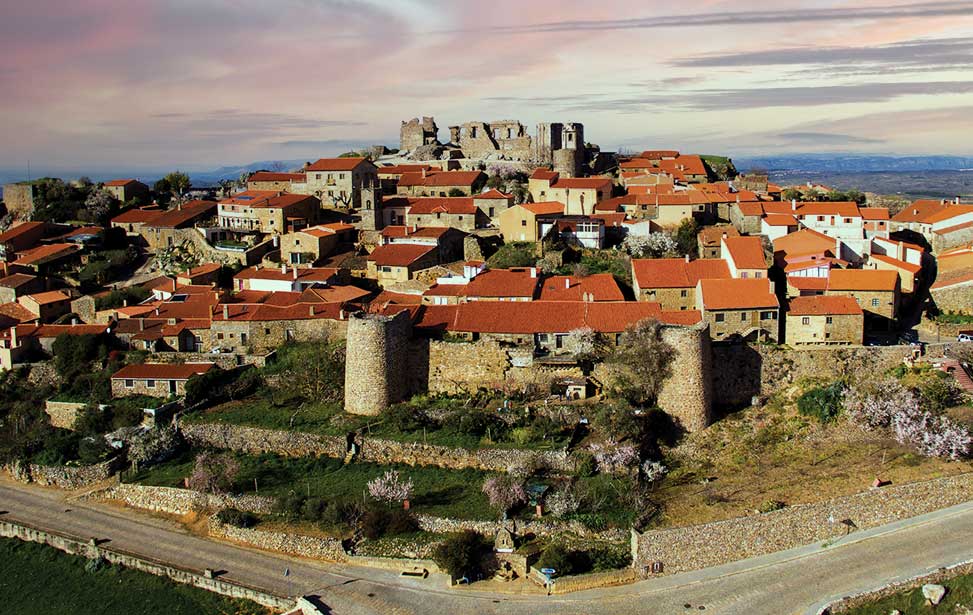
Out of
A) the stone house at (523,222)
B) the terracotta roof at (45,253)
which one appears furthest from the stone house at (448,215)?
the terracotta roof at (45,253)

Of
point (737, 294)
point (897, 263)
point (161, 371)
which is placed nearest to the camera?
point (737, 294)

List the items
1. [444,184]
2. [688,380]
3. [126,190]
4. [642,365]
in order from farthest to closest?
[126,190]
[444,184]
[642,365]
[688,380]

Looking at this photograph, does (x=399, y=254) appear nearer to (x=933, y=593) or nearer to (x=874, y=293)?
(x=874, y=293)

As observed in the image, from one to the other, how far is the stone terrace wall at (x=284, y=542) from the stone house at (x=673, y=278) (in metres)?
14.8

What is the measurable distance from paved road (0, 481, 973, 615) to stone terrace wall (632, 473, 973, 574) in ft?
0.82

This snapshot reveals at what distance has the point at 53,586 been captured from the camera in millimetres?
22812

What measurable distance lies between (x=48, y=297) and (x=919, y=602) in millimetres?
34262

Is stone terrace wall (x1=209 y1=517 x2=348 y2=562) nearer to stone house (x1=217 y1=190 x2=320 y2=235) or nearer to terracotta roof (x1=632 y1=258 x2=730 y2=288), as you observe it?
terracotta roof (x1=632 y1=258 x2=730 y2=288)

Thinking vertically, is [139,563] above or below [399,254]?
below

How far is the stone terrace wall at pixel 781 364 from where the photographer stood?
2609 centimetres

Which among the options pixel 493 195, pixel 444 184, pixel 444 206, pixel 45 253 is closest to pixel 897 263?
pixel 493 195

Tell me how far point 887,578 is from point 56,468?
938 inches

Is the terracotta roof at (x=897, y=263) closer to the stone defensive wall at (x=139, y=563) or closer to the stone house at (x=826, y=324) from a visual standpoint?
the stone house at (x=826, y=324)

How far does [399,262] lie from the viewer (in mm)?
36938
